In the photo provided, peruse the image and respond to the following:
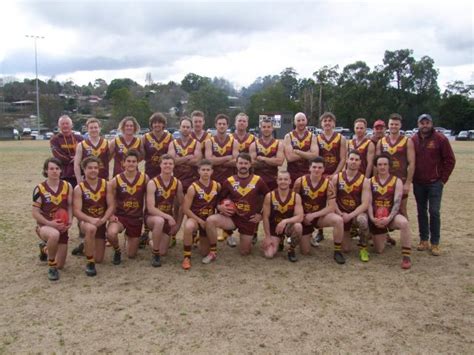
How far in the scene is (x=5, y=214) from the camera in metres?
8.23

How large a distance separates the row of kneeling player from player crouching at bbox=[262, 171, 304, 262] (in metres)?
0.01

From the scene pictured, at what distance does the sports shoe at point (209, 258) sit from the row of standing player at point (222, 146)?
1.31m

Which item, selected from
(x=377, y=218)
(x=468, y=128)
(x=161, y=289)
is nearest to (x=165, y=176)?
(x=161, y=289)

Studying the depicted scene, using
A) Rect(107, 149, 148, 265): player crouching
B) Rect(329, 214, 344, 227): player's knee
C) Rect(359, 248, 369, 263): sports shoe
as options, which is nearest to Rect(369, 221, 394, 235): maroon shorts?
Rect(359, 248, 369, 263): sports shoe

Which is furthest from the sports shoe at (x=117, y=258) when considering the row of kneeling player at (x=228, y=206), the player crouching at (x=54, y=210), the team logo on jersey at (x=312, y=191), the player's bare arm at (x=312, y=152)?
the player's bare arm at (x=312, y=152)

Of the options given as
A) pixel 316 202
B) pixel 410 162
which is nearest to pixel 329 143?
pixel 316 202

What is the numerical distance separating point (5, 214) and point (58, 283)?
4215 millimetres

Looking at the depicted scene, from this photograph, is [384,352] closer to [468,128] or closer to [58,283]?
[58,283]

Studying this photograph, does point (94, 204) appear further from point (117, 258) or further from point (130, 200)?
point (117, 258)

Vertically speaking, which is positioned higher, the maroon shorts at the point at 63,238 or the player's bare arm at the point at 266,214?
the player's bare arm at the point at 266,214

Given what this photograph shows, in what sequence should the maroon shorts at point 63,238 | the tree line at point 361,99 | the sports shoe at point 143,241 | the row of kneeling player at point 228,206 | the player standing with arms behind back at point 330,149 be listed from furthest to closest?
1. the tree line at point 361,99
2. the player standing with arms behind back at point 330,149
3. the sports shoe at point 143,241
4. the row of kneeling player at point 228,206
5. the maroon shorts at point 63,238

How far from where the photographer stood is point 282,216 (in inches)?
229

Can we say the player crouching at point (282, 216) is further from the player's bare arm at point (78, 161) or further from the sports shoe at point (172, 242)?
the player's bare arm at point (78, 161)

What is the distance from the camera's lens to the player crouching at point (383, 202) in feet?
18.5
